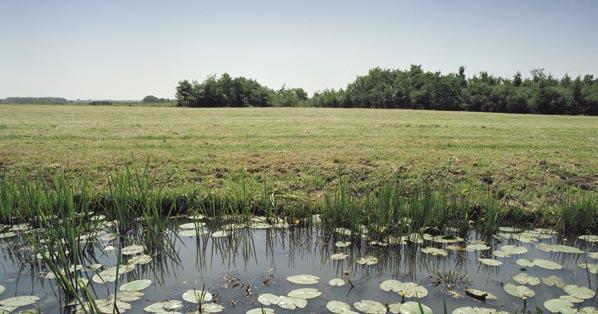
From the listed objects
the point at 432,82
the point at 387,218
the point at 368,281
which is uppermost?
the point at 432,82

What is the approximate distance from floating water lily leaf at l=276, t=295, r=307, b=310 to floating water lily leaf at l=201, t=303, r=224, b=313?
0.47 meters

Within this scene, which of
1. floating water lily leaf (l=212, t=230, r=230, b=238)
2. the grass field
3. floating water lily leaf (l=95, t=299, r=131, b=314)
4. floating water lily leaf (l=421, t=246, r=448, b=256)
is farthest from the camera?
the grass field

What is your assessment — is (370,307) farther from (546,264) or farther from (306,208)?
(306,208)

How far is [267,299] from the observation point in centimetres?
381

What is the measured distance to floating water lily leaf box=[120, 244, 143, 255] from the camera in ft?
16.2

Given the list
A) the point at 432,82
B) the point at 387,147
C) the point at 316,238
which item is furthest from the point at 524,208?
the point at 432,82

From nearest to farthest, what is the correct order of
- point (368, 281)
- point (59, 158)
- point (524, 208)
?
point (368, 281) < point (524, 208) < point (59, 158)

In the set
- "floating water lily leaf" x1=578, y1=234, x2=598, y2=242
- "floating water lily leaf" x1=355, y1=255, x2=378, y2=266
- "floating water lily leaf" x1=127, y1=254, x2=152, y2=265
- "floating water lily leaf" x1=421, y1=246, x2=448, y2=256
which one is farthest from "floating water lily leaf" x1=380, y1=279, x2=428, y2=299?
"floating water lily leaf" x1=578, y1=234, x2=598, y2=242

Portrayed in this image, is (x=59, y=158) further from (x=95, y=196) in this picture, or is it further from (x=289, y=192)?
(x=289, y=192)

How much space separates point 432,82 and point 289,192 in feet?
216

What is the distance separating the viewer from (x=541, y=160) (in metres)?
9.66

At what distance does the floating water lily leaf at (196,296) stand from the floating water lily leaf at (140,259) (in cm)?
100

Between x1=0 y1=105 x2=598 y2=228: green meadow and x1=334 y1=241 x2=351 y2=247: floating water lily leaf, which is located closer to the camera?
x1=334 y1=241 x2=351 y2=247: floating water lily leaf

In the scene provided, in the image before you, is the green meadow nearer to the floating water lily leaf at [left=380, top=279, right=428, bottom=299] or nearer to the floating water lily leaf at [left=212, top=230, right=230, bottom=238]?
the floating water lily leaf at [left=212, top=230, right=230, bottom=238]
